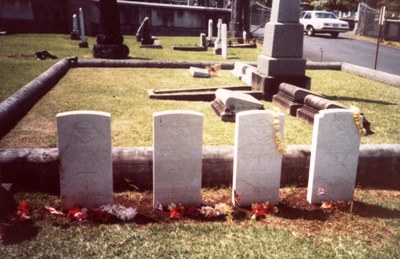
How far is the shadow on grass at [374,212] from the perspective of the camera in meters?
4.25

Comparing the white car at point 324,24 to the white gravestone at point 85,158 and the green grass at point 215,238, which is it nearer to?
the green grass at point 215,238

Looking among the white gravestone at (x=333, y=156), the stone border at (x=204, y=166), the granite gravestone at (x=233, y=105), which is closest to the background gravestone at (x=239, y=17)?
the granite gravestone at (x=233, y=105)

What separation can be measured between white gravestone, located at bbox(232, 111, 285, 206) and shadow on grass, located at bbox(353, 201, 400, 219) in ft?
3.08

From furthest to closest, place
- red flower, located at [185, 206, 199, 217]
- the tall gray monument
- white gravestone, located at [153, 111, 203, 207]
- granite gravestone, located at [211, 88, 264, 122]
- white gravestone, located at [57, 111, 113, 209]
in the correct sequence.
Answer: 1. the tall gray monument
2. granite gravestone, located at [211, 88, 264, 122]
3. red flower, located at [185, 206, 199, 217]
4. white gravestone, located at [153, 111, 203, 207]
5. white gravestone, located at [57, 111, 113, 209]

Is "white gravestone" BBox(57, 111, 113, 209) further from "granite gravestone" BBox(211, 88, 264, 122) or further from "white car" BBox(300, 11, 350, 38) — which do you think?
"white car" BBox(300, 11, 350, 38)

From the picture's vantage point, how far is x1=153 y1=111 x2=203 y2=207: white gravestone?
4.07 m

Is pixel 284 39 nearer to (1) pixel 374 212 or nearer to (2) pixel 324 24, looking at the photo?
(1) pixel 374 212

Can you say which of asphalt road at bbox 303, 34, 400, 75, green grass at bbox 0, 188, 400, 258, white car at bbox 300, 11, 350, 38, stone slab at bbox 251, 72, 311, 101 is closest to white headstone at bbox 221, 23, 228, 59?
asphalt road at bbox 303, 34, 400, 75

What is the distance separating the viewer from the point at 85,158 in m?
4.10

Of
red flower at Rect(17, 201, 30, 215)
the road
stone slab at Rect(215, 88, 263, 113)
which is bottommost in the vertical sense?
red flower at Rect(17, 201, 30, 215)

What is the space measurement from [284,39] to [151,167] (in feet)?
19.1

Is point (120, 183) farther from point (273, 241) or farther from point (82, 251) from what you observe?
point (273, 241)

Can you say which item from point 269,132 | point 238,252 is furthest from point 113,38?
point 238,252

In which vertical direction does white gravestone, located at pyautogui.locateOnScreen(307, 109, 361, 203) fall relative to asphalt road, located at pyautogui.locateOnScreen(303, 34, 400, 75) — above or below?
below
